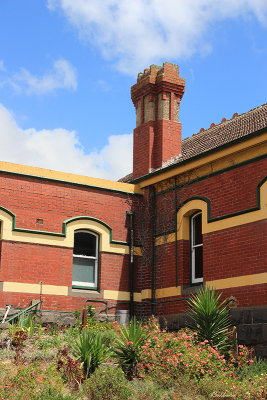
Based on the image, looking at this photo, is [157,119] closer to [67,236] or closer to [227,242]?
[67,236]

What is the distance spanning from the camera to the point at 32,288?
1634 centimetres

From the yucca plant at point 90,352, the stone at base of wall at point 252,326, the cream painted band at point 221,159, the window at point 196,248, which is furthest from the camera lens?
the window at point 196,248

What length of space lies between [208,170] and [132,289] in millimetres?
4175

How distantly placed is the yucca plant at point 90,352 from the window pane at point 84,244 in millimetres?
5181

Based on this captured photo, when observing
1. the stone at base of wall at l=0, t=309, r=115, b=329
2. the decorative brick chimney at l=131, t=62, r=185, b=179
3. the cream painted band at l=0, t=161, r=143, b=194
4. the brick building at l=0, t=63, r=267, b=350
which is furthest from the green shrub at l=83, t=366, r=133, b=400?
the decorative brick chimney at l=131, t=62, r=185, b=179

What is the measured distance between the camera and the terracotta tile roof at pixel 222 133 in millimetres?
16427

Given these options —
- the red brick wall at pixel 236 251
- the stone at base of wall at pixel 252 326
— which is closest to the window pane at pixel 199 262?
the red brick wall at pixel 236 251

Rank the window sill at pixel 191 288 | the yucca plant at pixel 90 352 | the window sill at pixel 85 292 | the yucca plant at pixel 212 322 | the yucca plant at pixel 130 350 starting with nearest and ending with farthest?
1. the yucca plant at pixel 90 352
2. the yucca plant at pixel 130 350
3. the yucca plant at pixel 212 322
4. the window sill at pixel 191 288
5. the window sill at pixel 85 292

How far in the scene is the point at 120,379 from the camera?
1060cm

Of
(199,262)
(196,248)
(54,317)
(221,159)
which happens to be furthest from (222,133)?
(54,317)

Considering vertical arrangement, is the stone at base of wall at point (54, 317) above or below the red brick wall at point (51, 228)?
below

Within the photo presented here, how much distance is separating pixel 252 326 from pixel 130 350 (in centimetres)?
295

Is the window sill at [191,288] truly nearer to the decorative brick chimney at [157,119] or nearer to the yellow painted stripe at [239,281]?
the yellow painted stripe at [239,281]

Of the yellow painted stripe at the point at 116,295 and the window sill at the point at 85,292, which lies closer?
the window sill at the point at 85,292
